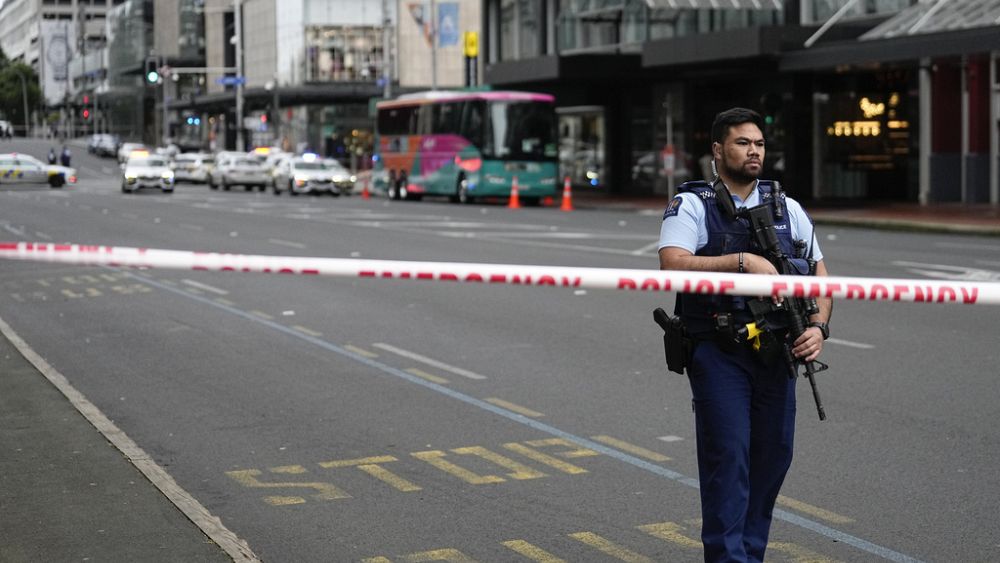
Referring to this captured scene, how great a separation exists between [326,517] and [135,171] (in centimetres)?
5157

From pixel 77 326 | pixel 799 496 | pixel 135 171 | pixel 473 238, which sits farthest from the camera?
pixel 135 171

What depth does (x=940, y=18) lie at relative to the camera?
113 feet

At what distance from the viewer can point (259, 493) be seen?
7609 mm

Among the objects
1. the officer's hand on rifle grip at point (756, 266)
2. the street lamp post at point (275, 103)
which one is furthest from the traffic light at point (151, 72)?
the officer's hand on rifle grip at point (756, 266)

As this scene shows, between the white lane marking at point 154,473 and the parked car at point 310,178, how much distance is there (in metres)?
43.6

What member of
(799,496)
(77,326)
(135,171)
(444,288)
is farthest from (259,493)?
(135,171)

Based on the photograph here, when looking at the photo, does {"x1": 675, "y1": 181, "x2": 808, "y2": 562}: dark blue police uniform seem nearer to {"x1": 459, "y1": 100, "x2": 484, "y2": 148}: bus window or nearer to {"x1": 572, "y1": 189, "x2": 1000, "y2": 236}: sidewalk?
{"x1": 572, "y1": 189, "x2": 1000, "y2": 236}: sidewalk

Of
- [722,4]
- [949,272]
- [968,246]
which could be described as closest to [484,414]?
[949,272]

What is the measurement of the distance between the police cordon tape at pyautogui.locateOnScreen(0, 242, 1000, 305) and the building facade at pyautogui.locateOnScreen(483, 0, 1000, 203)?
28140 mm

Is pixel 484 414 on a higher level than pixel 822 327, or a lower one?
lower

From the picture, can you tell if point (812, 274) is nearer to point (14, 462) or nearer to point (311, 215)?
point (14, 462)

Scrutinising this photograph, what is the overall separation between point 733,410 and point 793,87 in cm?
3928

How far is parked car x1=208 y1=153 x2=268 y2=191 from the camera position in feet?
203

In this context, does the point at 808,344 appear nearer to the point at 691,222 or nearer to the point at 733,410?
the point at 733,410
